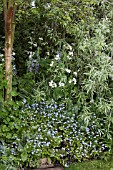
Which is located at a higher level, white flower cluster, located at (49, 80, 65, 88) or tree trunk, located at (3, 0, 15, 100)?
tree trunk, located at (3, 0, 15, 100)

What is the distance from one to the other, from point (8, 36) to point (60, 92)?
37.0 inches

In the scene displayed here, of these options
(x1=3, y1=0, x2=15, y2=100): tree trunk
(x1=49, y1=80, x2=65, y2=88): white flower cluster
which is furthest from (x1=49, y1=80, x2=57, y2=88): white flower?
(x1=3, y1=0, x2=15, y2=100): tree trunk

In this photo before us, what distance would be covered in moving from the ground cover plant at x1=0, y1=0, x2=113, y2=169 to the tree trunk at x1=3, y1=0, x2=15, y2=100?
43 mm

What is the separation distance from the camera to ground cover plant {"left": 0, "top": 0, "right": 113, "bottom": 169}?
3.20 metres

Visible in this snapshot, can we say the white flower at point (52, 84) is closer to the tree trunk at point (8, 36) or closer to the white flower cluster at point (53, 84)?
the white flower cluster at point (53, 84)

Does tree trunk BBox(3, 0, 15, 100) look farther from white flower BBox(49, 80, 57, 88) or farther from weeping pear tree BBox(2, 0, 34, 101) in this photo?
white flower BBox(49, 80, 57, 88)

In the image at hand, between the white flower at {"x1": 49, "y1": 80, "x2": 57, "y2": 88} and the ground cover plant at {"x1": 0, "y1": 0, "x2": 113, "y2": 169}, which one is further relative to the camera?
the white flower at {"x1": 49, "y1": 80, "x2": 57, "y2": 88}

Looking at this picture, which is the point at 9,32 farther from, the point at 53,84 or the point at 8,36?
the point at 53,84

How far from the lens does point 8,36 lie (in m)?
3.29

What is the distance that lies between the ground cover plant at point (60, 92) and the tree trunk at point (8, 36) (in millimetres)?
43

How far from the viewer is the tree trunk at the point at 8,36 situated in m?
3.18

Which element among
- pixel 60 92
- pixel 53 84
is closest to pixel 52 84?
pixel 53 84

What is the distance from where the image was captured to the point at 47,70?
12.3ft

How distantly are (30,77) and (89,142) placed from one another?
1.10m
